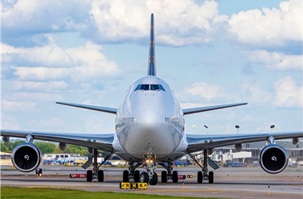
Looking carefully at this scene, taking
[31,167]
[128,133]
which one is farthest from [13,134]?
[128,133]

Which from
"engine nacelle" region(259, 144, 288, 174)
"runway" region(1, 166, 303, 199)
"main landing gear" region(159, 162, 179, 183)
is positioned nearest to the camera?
"runway" region(1, 166, 303, 199)

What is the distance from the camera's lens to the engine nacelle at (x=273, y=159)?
52.8 meters

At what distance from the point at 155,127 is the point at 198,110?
26.8ft

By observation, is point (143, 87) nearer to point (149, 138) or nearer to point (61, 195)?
point (149, 138)

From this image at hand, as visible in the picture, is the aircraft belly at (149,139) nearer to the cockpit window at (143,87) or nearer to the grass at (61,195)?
the cockpit window at (143,87)

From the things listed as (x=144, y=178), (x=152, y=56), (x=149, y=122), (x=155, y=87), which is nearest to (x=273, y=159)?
(x=155, y=87)

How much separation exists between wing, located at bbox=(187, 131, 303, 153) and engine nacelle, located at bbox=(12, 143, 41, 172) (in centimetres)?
913

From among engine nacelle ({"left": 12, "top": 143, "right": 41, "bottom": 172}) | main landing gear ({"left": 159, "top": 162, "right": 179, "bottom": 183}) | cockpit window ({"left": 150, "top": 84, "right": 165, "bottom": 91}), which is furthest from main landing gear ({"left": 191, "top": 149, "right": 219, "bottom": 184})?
engine nacelle ({"left": 12, "top": 143, "right": 41, "bottom": 172})

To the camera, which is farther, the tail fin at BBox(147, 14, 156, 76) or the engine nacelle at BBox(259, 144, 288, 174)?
the tail fin at BBox(147, 14, 156, 76)

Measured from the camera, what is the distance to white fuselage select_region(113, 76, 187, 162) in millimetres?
47812

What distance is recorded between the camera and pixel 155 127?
4753 cm

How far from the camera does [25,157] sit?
53156 millimetres

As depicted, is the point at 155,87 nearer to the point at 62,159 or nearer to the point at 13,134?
the point at 13,134

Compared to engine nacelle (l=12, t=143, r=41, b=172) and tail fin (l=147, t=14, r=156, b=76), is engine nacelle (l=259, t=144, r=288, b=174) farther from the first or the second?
engine nacelle (l=12, t=143, r=41, b=172)
